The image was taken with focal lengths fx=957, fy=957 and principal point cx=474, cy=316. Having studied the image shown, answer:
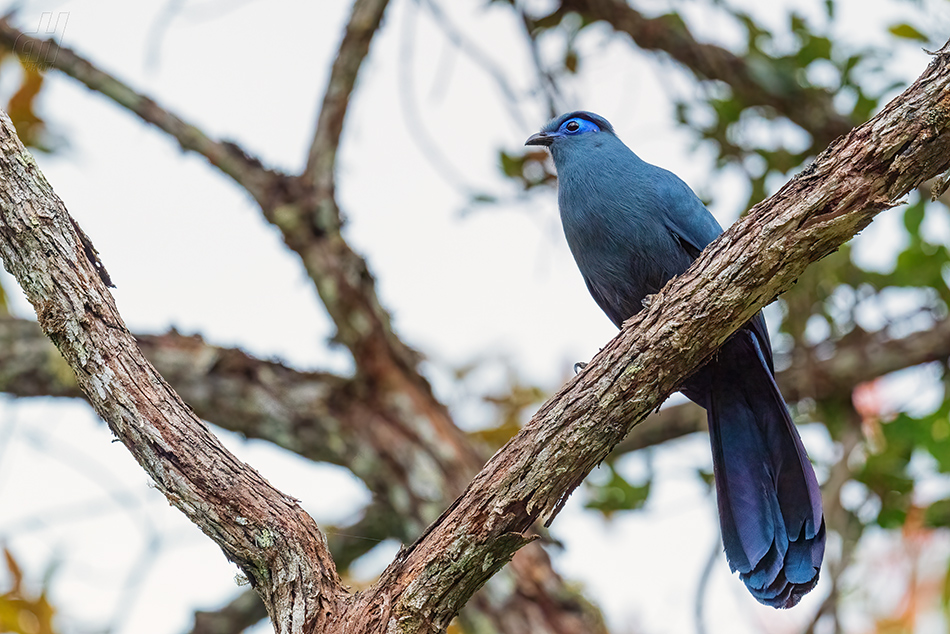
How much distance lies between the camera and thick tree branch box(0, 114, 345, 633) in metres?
2.38

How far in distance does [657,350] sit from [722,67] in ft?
11.0

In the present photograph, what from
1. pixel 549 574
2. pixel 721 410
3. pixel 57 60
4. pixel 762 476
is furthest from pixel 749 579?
pixel 57 60

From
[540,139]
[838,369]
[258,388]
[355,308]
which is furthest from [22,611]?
[838,369]

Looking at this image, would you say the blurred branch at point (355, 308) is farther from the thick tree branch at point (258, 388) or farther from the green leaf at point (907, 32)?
the green leaf at point (907, 32)

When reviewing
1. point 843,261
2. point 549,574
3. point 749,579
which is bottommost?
point 749,579

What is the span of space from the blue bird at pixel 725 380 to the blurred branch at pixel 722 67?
1829mm

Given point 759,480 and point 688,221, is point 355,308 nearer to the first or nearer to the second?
point 688,221

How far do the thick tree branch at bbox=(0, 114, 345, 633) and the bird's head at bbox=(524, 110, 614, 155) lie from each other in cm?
225

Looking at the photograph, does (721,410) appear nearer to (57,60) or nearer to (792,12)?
(792,12)

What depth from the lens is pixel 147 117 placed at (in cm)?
480

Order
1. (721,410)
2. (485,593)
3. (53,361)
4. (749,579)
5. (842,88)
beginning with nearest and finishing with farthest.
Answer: (749,579), (721,410), (485,593), (53,361), (842,88)

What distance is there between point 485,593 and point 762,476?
1479 mm

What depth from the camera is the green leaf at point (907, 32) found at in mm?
4537

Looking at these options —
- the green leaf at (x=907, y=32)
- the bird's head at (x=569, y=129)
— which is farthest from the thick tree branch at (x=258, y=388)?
the bird's head at (x=569, y=129)
